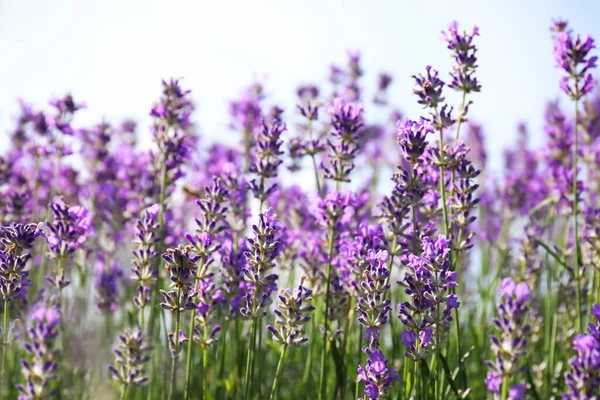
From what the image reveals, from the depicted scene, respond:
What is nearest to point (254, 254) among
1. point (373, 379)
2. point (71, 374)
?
point (373, 379)

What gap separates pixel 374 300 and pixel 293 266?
1.45 metres

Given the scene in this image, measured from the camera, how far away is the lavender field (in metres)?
2.18

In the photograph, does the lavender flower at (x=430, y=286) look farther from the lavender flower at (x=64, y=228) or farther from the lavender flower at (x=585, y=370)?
the lavender flower at (x=64, y=228)

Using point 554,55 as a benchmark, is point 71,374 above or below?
below

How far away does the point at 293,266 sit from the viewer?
370 cm

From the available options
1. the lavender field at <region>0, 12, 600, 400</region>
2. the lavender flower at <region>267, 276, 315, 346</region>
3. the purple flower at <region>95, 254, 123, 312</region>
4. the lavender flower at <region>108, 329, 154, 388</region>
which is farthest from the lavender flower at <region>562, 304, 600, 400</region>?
the purple flower at <region>95, 254, 123, 312</region>

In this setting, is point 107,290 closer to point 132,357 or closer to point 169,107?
point 169,107

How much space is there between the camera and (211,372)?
3.63m

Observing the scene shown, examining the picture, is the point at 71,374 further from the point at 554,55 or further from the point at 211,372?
the point at 554,55

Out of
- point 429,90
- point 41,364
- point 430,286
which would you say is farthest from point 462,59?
point 41,364

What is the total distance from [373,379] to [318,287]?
117 centimetres

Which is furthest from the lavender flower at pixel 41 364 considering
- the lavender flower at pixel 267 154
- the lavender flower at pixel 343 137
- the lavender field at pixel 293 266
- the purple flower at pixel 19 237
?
the lavender flower at pixel 343 137

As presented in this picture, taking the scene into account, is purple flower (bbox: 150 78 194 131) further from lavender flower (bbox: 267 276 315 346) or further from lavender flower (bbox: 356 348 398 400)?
lavender flower (bbox: 356 348 398 400)

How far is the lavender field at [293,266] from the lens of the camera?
218 centimetres
